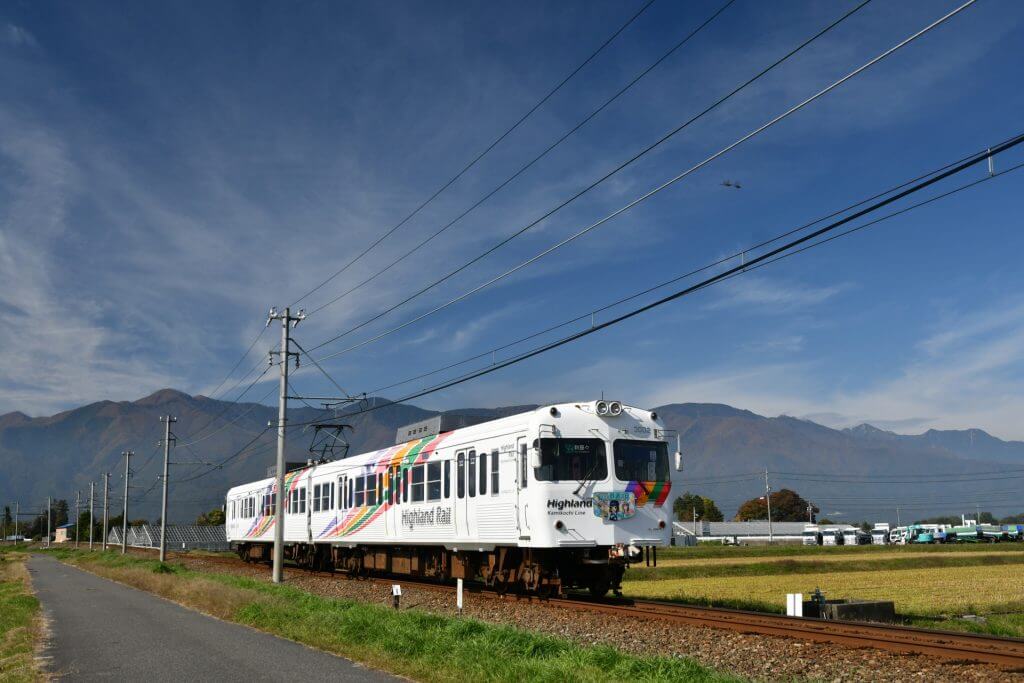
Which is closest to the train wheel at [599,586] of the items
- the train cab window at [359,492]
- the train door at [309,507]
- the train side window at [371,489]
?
the train side window at [371,489]

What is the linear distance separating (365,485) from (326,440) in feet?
31.4

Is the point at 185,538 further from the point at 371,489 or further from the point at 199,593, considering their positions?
the point at 199,593

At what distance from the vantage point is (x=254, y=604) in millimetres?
18672

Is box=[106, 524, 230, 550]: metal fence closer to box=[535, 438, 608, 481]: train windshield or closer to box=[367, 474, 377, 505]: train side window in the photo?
box=[367, 474, 377, 505]: train side window

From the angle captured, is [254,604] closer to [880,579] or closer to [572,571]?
[572,571]

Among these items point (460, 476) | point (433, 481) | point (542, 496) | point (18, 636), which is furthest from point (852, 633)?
point (18, 636)

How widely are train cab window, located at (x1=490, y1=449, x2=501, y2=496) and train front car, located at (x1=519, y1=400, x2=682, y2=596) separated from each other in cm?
136

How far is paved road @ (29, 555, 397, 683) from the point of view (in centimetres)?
1123

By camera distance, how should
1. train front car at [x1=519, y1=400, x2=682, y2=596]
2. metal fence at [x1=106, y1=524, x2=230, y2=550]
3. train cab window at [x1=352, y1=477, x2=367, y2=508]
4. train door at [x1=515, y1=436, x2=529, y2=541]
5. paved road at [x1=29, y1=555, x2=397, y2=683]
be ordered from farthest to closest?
1. metal fence at [x1=106, y1=524, x2=230, y2=550]
2. train cab window at [x1=352, y1=477, x2=367, y2=508]
3. train door at [x1=515, y1=436, x2=529, y2=541]
4. train front car at [x1=519, y1=400, x2=682, y2=596]
5. paved road at [x1=29, y1=555, x2=397, y2=683]

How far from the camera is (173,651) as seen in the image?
44.2 feet

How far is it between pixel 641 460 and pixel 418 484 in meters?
7.02

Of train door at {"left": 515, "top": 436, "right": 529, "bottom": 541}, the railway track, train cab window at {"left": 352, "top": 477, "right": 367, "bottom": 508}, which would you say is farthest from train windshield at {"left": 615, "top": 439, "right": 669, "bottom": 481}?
train cab window at {"left": 352, "top": 477, "right": 367, "bottom": 508}

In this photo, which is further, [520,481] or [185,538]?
[185,538]

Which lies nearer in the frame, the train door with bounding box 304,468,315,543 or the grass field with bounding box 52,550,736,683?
the grass field with bounding box 52,550,736,683
